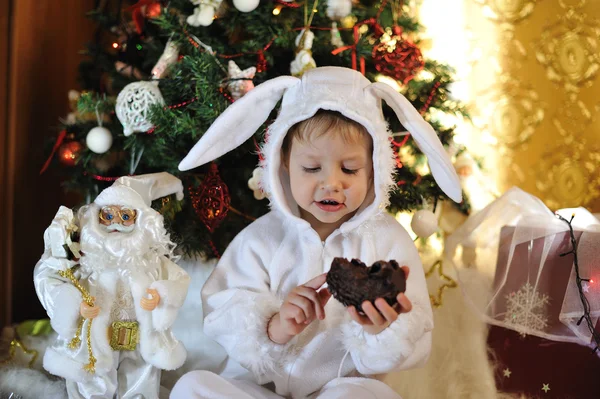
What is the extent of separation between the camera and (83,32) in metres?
2.48

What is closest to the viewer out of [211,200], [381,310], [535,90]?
[381,310]

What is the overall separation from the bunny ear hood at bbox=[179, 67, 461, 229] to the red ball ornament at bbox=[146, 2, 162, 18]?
1.95 ft

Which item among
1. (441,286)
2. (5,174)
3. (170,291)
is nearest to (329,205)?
(170,291)

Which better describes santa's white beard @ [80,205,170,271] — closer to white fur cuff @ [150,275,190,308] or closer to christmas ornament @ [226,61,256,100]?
white fur cuff @ [150,275,190,308]

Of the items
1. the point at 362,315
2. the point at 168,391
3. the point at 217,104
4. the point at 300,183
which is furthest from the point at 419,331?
the point at 217,104

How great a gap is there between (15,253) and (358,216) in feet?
4.06

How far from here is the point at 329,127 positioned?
58.1 inches

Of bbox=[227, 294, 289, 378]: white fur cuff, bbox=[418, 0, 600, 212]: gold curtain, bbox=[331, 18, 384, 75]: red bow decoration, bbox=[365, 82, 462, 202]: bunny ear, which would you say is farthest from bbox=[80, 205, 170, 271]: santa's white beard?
bbox=[418, 0, 600, 212]: gold curtain

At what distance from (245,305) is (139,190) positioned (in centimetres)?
39

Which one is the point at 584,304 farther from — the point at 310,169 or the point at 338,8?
the point at 338,8

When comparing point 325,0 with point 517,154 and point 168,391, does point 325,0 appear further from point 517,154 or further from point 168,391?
point 168,391

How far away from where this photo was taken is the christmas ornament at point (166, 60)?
1871mm

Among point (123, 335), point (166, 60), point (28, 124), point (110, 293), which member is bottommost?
point (123, 335)

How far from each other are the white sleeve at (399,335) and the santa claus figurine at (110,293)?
432 mm
